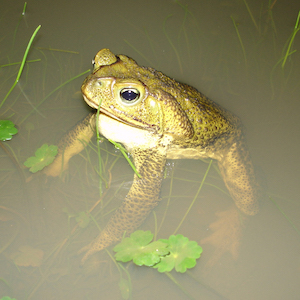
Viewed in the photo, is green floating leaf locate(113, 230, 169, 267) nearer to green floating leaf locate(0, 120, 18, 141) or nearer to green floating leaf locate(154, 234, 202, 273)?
green floating leaf locate(154, 234, 202, 273)

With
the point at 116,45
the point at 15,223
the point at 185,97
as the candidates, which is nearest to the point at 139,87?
the point at 185,97

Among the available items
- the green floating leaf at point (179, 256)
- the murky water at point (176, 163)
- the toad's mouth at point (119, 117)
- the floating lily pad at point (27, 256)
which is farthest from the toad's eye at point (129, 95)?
the floating lily pad at point (27, 256)

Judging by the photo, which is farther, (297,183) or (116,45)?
(116,45)

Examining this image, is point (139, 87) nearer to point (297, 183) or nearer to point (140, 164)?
point (140, 164)

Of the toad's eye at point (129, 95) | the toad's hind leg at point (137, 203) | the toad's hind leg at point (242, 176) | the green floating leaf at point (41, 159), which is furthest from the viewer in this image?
the toad's hind leg at point (242, 176)

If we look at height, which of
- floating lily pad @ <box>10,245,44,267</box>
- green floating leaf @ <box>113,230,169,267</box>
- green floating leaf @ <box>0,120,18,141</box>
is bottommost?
floating lily pad @ <box>10,245,44,267</box>

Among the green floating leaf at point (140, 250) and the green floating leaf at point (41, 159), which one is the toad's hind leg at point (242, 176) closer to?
the green floating leaf at point (140, 250)

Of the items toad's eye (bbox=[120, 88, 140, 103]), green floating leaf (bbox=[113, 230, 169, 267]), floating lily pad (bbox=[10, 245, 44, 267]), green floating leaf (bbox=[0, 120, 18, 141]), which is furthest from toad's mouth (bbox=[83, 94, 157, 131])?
floating lily pad (bbox=[10, 245, 44, 267])
